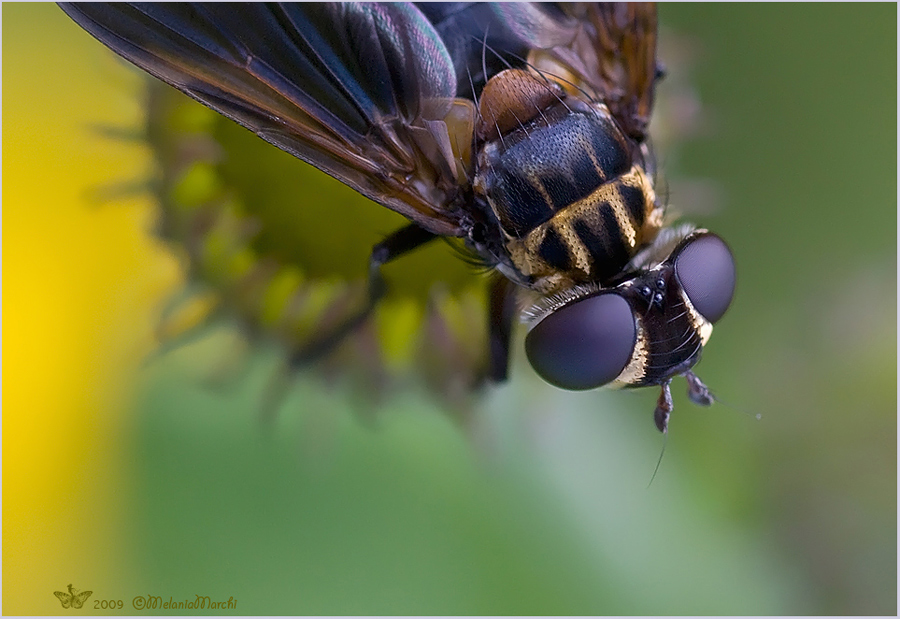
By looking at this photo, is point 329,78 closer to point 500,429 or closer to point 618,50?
point 618,50

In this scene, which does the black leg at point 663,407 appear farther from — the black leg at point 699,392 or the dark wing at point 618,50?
the dark wing at point 618,50

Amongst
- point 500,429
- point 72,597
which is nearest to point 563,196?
point 500,429

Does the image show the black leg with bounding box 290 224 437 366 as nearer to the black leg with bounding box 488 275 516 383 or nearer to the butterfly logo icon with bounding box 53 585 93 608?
the black leg with bounding box 488 275 516 383

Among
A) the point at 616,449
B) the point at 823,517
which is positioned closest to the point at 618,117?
the point at 616,449

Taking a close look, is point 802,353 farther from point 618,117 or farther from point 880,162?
point 618,117

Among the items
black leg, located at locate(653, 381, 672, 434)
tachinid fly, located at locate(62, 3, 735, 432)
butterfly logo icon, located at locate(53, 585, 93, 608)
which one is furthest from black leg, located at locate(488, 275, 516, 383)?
butterfly logo icon, located at locate(53, 585, 93, 608)

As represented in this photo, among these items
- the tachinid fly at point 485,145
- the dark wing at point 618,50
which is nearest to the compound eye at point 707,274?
the tachinid fly at point 485,145
